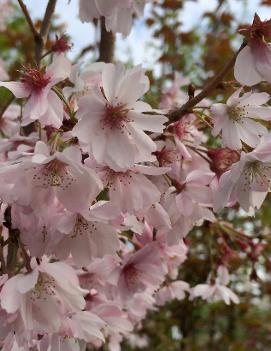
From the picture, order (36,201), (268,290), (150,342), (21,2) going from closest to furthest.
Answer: (36,201), (21,2), (268,290), (150,342)

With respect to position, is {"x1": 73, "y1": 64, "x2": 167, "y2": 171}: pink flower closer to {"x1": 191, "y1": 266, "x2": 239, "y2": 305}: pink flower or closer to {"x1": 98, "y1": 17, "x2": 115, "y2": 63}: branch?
{"x1": 98, "y1": 17, "x2": 115, "y2": 63}: branch

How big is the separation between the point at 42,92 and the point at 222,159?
1.52ft

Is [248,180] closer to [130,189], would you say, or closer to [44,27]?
[130,189]

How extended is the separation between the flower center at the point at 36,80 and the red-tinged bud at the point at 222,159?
0.45m

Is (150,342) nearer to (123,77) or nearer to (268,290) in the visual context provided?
(268,290)

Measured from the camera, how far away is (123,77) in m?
1.15

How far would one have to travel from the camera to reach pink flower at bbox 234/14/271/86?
44.4 inches

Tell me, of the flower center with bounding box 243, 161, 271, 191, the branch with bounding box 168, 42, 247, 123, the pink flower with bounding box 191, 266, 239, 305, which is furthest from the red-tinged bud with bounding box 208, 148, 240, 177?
the pink flower with bounding box 191, 266, 239, 305

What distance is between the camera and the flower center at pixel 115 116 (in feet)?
3.89

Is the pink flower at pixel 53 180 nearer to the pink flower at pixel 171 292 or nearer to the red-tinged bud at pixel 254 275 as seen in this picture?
the red-tinged bud at pixel 254 275

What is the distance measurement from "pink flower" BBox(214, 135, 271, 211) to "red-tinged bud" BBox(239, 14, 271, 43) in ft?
0.70

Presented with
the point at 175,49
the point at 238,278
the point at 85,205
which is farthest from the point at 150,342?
the point at 85,205

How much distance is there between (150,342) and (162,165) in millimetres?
3525

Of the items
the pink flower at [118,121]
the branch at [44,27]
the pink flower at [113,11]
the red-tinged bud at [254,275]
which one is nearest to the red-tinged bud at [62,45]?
the branch at [44,27]
